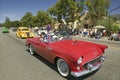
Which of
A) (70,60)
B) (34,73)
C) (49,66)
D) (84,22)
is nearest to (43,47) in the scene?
(49,66)

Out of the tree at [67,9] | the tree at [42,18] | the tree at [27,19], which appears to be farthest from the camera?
the tree at [27,19]

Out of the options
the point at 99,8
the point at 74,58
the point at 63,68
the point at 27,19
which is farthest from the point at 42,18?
the point at 74,58

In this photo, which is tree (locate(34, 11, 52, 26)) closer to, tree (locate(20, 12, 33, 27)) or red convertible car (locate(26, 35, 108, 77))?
tree (locate(20, 12, 33, 27))

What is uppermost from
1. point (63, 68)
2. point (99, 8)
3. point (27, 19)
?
point (99, 8)

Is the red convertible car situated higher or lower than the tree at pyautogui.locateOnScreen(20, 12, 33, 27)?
lower

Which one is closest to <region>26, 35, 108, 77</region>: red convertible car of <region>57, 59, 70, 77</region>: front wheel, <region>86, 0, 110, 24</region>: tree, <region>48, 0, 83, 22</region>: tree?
<region>57, 59, 70, 77</region>: front wheel

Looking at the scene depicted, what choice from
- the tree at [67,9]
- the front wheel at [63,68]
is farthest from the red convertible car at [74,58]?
the tree at [67,9]

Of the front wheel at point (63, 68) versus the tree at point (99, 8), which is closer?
the front wheel at point (63, 68)

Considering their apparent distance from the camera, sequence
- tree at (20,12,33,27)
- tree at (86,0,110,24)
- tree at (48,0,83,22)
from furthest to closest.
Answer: tree at (20,12,33,27) → tree at (86,0,110,24) → tree at (48,0,83,22)

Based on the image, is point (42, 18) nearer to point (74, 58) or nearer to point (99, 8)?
point (99, 8)

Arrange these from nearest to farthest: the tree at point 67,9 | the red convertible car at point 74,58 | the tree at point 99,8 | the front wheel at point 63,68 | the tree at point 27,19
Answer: the red convertible car at point 74,58 → the front wheel at point 63,68 → the tree at point 67,9 → the tree at point 99,8 → the tree at point 27,19

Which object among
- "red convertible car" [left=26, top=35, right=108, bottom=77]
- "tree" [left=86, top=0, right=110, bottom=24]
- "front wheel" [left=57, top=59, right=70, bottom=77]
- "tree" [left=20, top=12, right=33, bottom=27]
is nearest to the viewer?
"red convertible car" [left=26, top=35, right=108, bottom=77]

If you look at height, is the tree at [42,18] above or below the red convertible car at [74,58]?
Result: above

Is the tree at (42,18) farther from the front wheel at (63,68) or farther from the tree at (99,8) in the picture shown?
the front wheel at (63,68)
